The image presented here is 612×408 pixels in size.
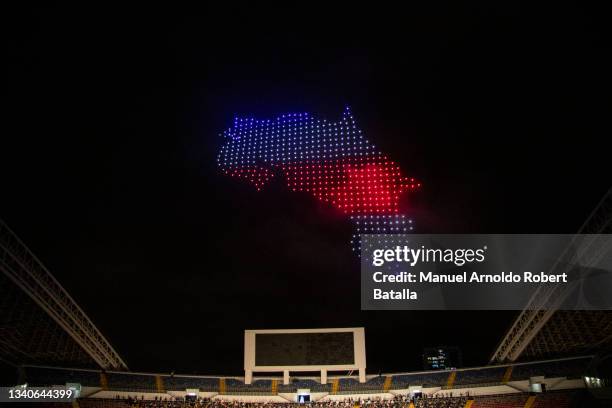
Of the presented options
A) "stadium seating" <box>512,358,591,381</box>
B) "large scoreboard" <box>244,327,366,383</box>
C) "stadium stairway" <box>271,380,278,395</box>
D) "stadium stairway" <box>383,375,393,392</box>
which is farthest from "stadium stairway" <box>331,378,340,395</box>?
"stadium seating" <box>512,358,591,381</box>

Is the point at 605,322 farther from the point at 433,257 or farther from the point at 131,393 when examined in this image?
the point at 131,393

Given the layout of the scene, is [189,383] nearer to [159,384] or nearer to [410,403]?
[159,384]

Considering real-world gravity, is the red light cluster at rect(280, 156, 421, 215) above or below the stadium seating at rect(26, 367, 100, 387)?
above

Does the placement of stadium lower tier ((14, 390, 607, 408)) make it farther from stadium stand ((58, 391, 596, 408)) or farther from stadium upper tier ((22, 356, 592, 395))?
stadium upper tier ((22, 356, 592, 395))

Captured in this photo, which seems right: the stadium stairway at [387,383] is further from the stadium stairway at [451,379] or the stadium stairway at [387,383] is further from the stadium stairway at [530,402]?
the stadium stairway at [530,402]

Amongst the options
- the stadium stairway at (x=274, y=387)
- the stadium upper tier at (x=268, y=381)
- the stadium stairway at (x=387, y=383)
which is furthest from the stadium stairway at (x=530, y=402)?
the stadium stairway at (x=274, y=387)

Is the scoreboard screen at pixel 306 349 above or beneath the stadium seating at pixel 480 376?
above
